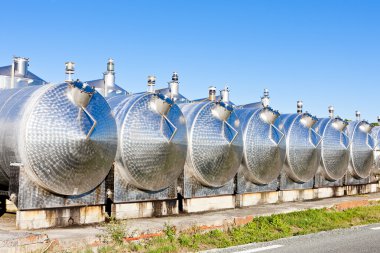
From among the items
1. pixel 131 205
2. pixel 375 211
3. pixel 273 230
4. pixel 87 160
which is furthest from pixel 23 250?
pixel 375 211

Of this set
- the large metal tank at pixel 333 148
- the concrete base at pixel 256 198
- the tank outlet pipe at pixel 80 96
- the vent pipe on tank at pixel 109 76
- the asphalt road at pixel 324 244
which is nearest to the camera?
the asphalt road at pixel 324 244

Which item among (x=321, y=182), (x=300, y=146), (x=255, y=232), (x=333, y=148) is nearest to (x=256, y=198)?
(x=300, y=146)

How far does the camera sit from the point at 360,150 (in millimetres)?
23594

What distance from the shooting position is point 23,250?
8734 mm

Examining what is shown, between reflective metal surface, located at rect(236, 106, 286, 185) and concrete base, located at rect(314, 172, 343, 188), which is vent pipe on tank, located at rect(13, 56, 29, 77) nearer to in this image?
reflective metal surface, located at rect(236, 106, 286, 185)

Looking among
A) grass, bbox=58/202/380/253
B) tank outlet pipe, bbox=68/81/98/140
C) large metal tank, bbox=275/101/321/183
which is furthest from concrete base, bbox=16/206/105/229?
large metal tank, bbox=275/101/321/183

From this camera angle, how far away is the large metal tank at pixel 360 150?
76.7 ft

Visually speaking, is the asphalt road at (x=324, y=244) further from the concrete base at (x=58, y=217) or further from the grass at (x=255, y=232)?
the concrete base at (x=58, y=217)

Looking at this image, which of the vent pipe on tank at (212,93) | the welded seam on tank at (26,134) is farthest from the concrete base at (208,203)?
the welded seam on tank at (26,134)

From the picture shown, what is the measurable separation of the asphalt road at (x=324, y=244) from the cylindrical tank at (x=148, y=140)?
3959mm

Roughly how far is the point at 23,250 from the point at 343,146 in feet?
53.1

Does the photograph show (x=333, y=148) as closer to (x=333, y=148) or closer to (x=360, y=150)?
(x=333, y=148)

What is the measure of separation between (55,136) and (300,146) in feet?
Result: 36.3

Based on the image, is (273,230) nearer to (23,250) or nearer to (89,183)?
(89,183)
